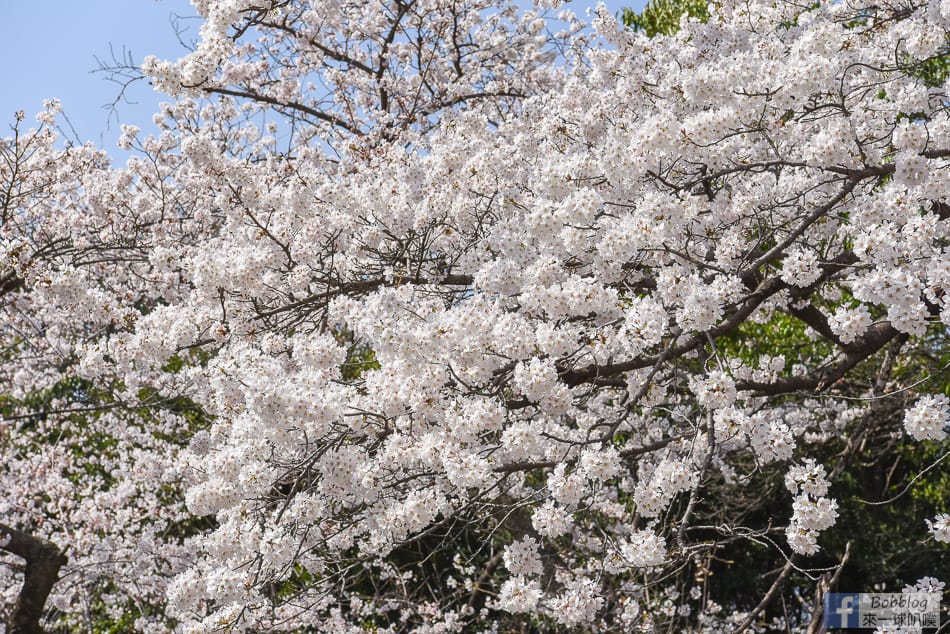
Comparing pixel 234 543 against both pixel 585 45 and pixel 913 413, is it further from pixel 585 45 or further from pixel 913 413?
pixel 585 45

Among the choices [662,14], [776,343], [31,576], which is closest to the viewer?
[31,576]

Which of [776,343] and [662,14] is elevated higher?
[662,14]

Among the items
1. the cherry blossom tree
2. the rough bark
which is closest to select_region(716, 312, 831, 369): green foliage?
the cherry blossom tree

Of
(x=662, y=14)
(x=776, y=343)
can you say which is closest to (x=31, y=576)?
(x=776, y=343)

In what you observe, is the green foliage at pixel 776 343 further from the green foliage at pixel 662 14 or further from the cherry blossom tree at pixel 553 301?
the green foliage at pixel 662 14

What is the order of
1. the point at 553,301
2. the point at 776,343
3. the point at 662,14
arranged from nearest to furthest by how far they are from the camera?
the point at 553,301 → the point at 776,343 → the point at 662,14

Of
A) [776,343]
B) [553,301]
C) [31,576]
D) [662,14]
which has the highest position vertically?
[662,14]

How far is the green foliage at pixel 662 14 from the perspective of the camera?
34.6 ft

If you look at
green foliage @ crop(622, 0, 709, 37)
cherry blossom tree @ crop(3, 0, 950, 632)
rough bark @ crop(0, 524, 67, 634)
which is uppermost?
green foliage @ crop(622, 0, 709, 37)

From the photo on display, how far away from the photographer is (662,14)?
1112cm

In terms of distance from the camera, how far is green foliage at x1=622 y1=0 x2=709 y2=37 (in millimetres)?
10547

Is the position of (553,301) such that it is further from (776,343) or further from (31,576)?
(776,343)

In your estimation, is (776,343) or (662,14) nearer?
(776,343)

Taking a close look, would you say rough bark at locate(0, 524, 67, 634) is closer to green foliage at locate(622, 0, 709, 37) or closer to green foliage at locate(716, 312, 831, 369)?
green foliage at locate(716, 312, 831, 369)
